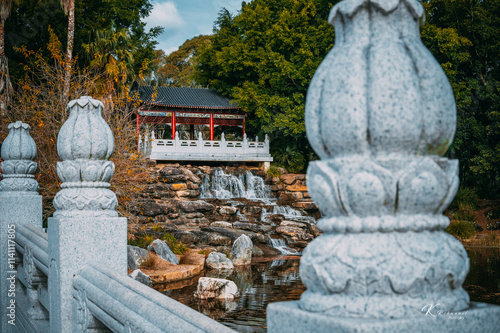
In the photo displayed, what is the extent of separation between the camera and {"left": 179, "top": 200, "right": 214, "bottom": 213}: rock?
1941 cm

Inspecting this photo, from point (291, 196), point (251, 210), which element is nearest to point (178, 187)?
point (251, 210)

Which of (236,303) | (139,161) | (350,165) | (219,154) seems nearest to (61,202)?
(350,165)

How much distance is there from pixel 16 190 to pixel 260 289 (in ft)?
21.3

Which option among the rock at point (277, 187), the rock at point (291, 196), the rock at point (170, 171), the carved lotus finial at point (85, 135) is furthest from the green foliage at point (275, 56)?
the carved lotus finial at point (85, 135)

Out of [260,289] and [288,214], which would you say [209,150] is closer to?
[288,214]

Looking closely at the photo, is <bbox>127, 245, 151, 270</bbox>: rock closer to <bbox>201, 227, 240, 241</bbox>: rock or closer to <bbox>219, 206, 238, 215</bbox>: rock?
<bbox>201, 227, 240, 241</bbox>: rock

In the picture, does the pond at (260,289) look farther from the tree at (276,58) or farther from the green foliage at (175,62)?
the green foliage at (175,62)

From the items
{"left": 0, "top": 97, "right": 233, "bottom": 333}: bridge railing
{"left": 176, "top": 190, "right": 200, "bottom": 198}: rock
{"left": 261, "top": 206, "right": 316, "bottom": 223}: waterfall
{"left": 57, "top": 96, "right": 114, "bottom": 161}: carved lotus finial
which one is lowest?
{"left": 261, "top": 206, "right": 316, "bottom": 223}: waterfall

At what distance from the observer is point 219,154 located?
2791cm

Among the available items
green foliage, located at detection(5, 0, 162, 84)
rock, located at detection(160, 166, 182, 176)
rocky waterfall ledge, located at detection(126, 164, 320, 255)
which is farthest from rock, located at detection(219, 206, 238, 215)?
green foliage, located at detection(5, 0, 162, 84)

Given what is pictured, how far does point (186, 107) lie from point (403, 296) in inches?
1129

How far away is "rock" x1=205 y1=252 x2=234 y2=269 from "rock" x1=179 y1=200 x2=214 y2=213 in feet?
20.0

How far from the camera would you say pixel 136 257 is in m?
11.5

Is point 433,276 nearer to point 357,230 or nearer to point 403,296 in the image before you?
point 403,296
